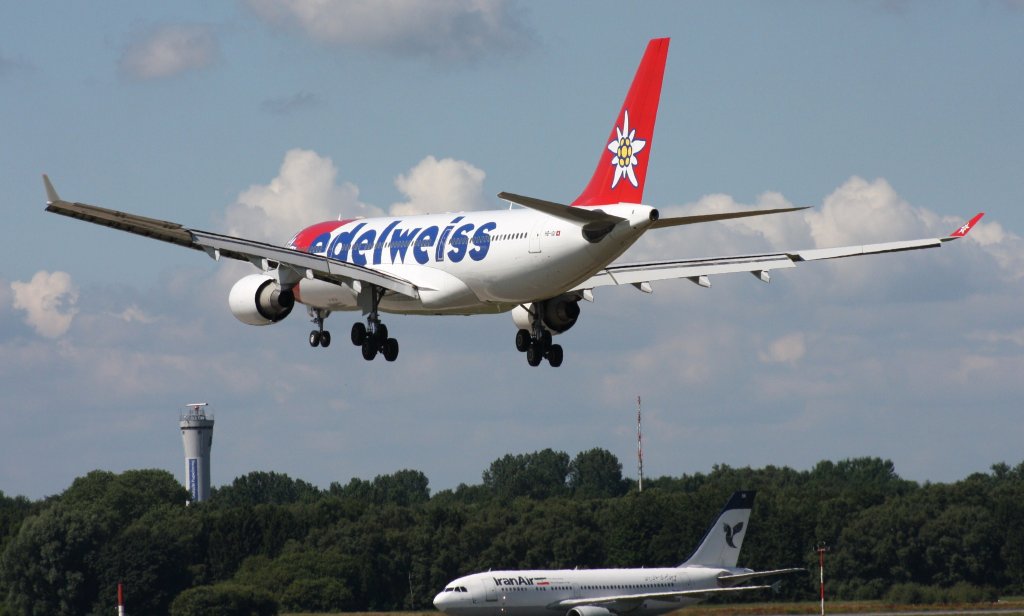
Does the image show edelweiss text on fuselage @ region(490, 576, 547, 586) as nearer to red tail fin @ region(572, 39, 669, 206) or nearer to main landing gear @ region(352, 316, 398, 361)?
main landing gear @ region(352, 316, 398, 361)

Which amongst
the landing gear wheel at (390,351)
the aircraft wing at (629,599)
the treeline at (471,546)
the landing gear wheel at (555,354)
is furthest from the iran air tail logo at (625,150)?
the treeline at (471,546)

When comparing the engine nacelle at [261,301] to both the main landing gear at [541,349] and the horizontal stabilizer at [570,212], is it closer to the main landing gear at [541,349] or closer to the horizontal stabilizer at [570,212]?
the main landing gear at [541,349]

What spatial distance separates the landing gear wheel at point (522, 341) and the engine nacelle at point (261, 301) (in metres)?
8.11

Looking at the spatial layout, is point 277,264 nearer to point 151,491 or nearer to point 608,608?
point 608,608

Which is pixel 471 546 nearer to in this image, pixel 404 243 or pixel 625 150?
pixel 404 243

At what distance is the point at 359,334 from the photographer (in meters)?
62.2

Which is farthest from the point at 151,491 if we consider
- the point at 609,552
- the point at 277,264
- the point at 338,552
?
the point at 277,264

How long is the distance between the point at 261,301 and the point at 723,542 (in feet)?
164

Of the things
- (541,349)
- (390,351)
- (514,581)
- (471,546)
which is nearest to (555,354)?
(541,349)

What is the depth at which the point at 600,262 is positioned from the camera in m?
55.3

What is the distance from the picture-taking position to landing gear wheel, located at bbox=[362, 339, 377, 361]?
61938mm

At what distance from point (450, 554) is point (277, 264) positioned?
93.7 metres

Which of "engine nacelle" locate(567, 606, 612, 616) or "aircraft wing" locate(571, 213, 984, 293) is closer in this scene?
"aircraft wing" locate(571, 213, 984, 293)

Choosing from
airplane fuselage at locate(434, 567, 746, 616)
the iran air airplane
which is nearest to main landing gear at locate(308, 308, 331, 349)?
the iran air airplane
